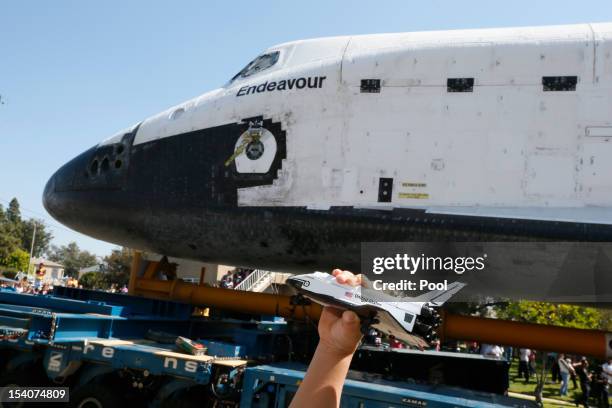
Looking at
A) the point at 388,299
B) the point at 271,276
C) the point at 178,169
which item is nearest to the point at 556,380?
the point at 271,276

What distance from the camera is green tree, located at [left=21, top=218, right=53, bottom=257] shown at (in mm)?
89000

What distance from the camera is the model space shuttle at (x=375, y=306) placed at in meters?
1.49

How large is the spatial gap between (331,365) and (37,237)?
104 meters

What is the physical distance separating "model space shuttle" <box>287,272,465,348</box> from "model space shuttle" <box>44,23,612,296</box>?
10.1ft

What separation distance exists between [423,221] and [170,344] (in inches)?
104

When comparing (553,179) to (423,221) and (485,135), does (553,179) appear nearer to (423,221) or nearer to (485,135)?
(485,135)

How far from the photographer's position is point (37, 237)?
310 ft

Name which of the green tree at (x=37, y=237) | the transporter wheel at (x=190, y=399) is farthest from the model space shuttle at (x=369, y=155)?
the green tree at (x=37, y=237)

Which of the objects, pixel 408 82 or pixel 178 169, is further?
pixel 178 169

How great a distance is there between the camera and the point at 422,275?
15.7ft

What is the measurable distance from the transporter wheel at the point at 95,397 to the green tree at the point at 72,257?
11140cm

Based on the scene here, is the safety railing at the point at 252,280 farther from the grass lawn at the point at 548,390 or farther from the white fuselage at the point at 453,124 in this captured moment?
Result: the white fuselage at the point at 453,124

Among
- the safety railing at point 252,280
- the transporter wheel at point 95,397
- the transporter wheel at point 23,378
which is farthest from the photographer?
the safety railing at point 252,280

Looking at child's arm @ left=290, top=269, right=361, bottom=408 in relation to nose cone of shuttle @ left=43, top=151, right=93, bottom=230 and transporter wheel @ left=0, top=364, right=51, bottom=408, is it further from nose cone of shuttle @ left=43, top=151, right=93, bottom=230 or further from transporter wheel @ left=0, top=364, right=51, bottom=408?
nose cone of shuttle @ left=43, top=151, right=93, bottom=230
